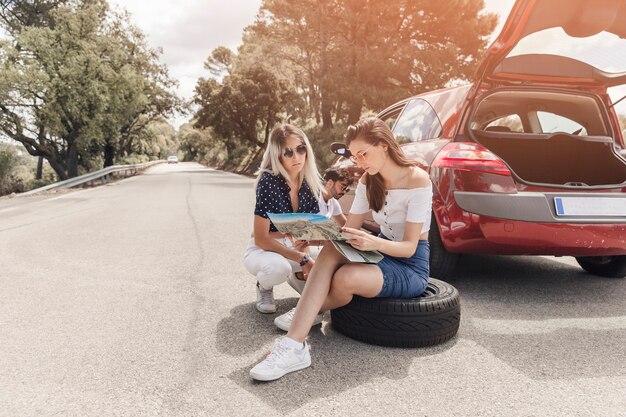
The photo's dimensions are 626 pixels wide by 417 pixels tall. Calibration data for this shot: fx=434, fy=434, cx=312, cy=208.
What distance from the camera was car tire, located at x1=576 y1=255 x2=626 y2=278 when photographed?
4.14m

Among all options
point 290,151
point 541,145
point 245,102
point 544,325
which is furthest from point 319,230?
point 245,102

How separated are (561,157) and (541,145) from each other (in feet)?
0.71

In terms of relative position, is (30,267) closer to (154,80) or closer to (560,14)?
(560,14)

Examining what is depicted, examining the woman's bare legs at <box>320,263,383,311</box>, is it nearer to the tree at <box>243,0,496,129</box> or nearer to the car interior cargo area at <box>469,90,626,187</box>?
the car interior cargo area at <box>469,90,626,187</box>

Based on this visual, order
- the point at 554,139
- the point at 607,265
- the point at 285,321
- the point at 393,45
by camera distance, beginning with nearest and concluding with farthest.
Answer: the point at 285,321, the point at 554,139, the point at 607,265, the point at 393,45

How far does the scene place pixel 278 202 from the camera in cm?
307

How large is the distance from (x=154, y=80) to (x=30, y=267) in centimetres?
3367

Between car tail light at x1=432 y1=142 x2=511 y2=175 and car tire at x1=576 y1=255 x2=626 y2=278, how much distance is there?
5.94 feet

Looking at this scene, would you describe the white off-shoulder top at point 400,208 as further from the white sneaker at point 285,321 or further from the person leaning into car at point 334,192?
the white sneaker at point 285,321

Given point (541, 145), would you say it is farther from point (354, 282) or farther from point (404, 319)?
point (354, 282)

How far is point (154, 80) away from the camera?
34938mm

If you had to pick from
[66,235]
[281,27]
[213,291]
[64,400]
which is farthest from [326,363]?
[281,27]

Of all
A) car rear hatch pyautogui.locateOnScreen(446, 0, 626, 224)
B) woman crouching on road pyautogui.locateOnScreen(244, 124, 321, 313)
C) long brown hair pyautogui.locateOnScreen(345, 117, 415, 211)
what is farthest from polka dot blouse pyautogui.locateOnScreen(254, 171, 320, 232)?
car rear hatch pyautogui.locateOnScreen(446, 0, 626, 224)

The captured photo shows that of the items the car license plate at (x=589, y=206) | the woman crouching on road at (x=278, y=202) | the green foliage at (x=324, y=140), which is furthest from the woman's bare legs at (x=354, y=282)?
the green foliage at (x=324, y=140)
